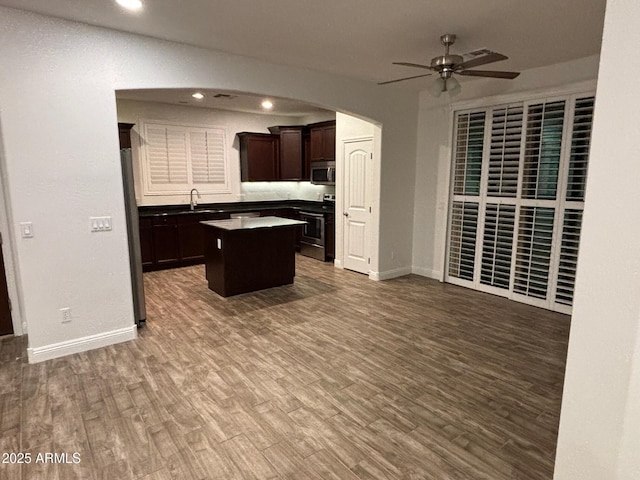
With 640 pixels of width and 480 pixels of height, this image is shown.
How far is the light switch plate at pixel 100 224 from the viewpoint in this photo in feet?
10.9

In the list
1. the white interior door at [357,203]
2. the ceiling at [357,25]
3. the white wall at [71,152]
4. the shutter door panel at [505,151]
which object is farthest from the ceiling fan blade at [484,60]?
the white interior door at [357,203]

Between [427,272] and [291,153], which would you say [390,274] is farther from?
[291,153]

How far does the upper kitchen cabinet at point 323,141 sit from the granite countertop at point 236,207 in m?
0.97

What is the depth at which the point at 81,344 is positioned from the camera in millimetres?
3377

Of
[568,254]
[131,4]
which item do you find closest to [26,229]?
[131,4]

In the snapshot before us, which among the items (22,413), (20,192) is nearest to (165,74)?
(20,192)

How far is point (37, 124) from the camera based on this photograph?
300 cm

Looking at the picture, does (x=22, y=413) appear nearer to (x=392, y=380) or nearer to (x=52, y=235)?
(x=52, y=235)

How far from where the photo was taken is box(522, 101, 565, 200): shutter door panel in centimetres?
429

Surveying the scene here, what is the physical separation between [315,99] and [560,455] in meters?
4.20

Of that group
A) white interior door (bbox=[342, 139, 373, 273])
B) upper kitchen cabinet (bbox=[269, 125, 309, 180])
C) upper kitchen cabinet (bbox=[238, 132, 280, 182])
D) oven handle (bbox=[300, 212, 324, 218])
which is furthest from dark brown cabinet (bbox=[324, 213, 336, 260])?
upper kitchen cabinet (bbox=[238, 132, 280, 182])

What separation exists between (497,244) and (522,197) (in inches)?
27.5

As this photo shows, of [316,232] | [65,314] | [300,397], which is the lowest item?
[300,397]

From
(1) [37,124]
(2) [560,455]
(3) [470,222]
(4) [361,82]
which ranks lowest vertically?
(2) [560,455]
